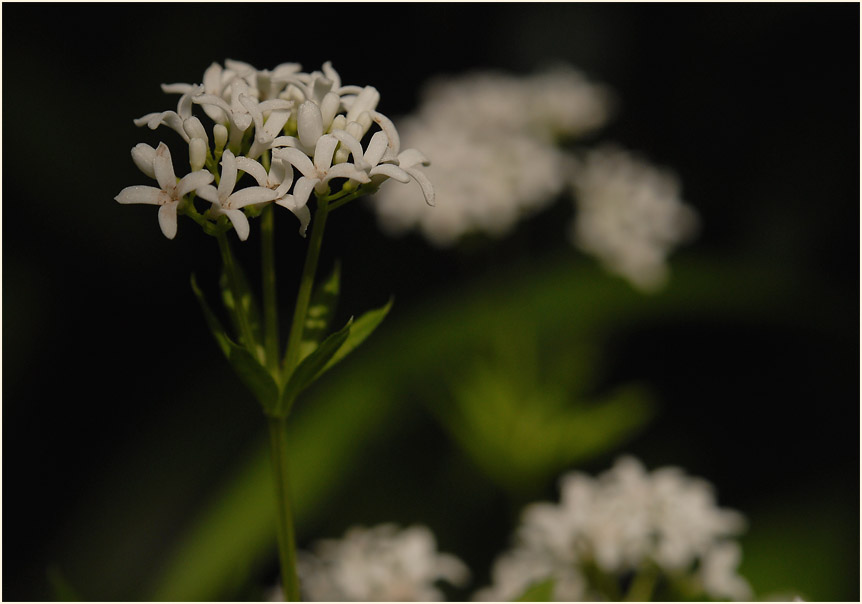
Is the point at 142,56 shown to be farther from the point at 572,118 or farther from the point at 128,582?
the point at 128,582

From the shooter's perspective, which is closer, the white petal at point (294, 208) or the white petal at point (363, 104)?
the white petal at point (294, 208)

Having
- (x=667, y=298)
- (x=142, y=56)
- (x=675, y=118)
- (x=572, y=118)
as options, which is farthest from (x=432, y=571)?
(x=675, y=118)

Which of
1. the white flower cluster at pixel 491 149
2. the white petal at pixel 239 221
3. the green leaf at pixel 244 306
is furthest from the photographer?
the white flower cluster at pixel 491 149

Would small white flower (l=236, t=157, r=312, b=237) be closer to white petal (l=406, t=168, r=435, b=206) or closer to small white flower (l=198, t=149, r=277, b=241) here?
small white flower (l=198, t=149, r=277, b=241)

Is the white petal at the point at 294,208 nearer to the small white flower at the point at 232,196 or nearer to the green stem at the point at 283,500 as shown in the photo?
the small white flower at the point at 232,196

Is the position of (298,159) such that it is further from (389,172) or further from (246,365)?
(246,365)

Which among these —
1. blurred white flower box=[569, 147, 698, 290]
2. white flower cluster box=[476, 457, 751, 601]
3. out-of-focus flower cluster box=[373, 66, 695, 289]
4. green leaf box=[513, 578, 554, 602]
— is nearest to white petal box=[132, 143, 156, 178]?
green leaf box=[513, 578, 554, 602]

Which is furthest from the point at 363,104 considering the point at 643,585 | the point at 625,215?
the point at 625,215

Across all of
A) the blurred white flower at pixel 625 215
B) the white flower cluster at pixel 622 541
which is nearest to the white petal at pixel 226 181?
the white flower cluster at pixel 622 541
